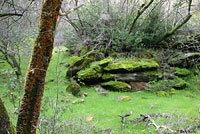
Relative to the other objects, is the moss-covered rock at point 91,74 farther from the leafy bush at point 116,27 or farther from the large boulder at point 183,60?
the large boulder at point 183,60

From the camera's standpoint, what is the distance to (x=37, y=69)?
3.09 meters

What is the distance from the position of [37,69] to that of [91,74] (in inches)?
288

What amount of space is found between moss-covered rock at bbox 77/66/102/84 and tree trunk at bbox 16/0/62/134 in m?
6.94

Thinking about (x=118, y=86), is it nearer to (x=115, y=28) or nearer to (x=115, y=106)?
(x=115, y=106)

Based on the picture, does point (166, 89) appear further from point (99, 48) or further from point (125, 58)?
point (99, 48)

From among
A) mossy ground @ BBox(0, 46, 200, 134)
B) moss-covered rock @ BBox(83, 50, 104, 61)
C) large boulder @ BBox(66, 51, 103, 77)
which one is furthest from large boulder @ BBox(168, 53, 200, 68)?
large boulder @ BBox(66, 51, 103, 77)

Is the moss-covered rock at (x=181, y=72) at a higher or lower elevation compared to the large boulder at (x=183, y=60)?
lower

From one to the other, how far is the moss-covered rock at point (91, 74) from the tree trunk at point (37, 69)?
694cm

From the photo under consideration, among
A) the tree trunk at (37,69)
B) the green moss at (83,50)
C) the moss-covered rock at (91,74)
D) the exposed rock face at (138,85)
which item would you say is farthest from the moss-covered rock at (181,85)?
the tree trunk at (37,69)

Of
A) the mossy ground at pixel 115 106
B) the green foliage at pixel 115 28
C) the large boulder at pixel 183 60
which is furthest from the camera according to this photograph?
the green foliage at pixel 115 28

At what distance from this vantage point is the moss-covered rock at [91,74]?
1030 centimetres

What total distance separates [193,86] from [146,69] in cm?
294

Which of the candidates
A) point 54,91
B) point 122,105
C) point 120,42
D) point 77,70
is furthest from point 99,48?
point 122,105

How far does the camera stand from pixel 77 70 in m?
11.0
